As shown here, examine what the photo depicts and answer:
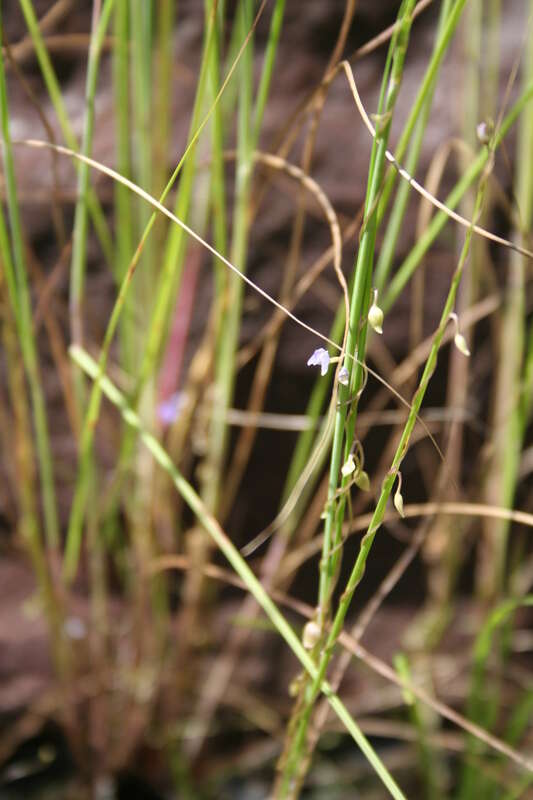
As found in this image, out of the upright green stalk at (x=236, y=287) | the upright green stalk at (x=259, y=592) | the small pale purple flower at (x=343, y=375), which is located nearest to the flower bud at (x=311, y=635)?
the upright green stalk at (x=259, y=592)

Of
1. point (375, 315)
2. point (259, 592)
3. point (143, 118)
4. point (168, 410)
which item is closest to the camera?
point (375, 315)

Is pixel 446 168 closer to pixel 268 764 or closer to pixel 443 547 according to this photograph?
pixel 443 547

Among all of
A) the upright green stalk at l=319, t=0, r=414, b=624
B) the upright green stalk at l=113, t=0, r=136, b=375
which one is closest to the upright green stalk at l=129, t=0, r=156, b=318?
the upright green stalk at l=113, t=0, r=136, b=375

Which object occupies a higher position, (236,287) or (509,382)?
(236,287)

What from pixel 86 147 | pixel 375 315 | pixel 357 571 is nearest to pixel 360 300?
pixel 375 315

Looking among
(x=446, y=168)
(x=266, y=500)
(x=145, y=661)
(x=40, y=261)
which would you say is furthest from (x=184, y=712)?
(x=446, y=168)

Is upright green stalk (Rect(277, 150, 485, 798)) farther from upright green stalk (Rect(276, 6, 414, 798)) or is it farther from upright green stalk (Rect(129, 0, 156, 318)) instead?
upright green stalk (Rect(129, 0, 156, 318))

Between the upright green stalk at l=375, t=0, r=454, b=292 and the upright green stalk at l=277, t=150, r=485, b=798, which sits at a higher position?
the upright green stalk at l=375, t=0, r=454, b=292

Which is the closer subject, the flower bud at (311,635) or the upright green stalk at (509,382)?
the flower bud at (311,635)

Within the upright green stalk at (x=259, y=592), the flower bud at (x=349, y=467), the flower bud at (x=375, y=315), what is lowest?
the upright green stalk at (x=259, y=592)

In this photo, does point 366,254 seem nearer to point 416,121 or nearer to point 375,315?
point 375,315

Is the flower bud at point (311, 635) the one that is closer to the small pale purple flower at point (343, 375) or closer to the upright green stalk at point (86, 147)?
the small pale purple flower at point (343, 375)
